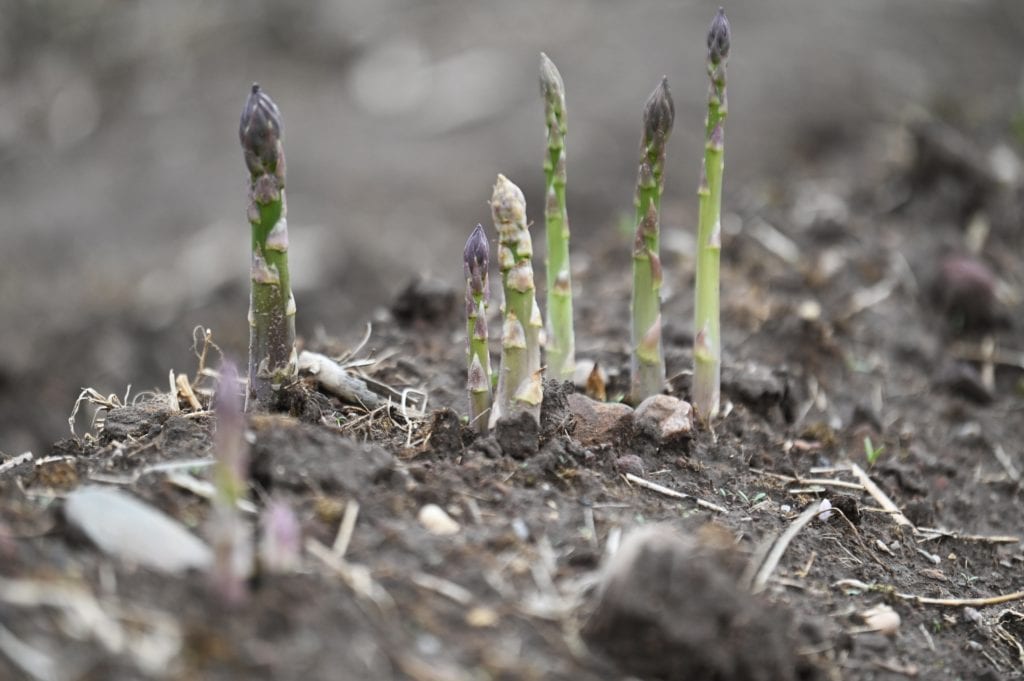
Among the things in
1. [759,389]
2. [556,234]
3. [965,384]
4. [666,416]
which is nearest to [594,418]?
[666,416]

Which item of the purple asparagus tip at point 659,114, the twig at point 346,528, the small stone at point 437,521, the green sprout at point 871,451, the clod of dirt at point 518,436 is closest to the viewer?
the twig at point 346,528

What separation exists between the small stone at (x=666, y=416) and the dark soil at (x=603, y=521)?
0.19ft

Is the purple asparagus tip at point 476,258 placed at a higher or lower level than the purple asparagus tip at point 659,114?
lower

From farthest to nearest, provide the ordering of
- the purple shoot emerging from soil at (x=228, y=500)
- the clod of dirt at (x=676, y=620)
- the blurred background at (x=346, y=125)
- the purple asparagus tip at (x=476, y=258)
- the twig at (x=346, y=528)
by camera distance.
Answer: the blurred background at (x=346, y=125) → the purple asparagus tip at (x=476, y=258) → the twig at (x=346, y=528) → the clod of dirt at (x=676, y=620) → the purple shoot emerging from soil at (x=228, y=500)

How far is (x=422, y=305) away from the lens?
528 cm

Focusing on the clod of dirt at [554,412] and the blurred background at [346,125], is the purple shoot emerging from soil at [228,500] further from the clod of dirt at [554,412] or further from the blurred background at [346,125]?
the blurred background at [346,125]

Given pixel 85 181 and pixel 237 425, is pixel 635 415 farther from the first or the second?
pixel 85 181

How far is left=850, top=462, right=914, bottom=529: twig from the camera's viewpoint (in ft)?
13.3

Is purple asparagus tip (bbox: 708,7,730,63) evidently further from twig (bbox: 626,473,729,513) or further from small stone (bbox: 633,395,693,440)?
twig (bbox: 626,473,729,513)

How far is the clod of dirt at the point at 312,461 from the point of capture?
299 cm

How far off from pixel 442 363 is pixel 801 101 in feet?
24.4

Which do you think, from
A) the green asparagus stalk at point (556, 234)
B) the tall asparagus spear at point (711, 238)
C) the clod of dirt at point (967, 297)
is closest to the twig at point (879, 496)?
the tall asparagus spear at point (711, 238)

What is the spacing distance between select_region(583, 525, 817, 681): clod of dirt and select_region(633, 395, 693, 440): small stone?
119 centimetres

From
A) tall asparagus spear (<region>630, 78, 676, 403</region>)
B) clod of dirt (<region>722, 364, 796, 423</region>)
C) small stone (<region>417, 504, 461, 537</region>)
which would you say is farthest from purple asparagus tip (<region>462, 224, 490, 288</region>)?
clod of dirt (<region>722, 364, 796, 423</region>)
